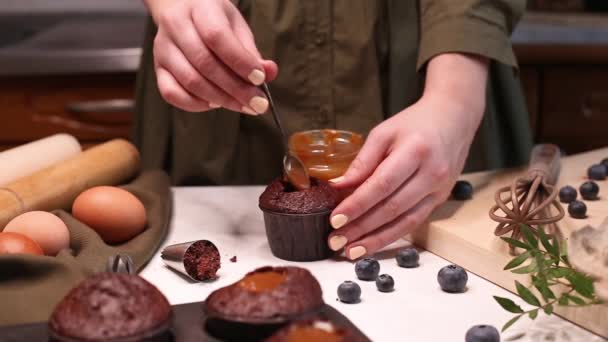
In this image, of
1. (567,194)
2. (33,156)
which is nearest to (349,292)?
(567,194)

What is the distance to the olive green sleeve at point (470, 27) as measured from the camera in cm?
141

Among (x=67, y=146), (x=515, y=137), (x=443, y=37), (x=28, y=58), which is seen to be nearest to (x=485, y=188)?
(x=443, y=37)

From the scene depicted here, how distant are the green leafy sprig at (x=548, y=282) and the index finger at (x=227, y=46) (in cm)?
42

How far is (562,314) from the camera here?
38.9 inches

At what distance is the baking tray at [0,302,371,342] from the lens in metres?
0.88

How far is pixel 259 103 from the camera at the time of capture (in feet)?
3.93

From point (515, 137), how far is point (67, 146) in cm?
94

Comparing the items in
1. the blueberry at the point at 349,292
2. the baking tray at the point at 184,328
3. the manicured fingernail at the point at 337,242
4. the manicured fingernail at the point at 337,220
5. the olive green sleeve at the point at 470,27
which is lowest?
the manicured fingernail at the point at 337,242

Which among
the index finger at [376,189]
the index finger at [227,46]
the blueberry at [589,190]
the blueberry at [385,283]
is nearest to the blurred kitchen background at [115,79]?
the blueberry at [589,190]

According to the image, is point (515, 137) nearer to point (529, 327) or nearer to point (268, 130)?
point (268, 130)

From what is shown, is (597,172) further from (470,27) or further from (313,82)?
(313,82)

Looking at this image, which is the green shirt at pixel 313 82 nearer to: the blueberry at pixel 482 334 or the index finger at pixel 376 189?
the index finger at pixel 376 189

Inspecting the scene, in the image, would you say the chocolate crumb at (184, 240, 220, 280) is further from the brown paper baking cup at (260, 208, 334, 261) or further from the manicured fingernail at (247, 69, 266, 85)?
the manicured fingernail at (247, 69, 266, 85)

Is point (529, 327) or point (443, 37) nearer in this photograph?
point (529, 327)
